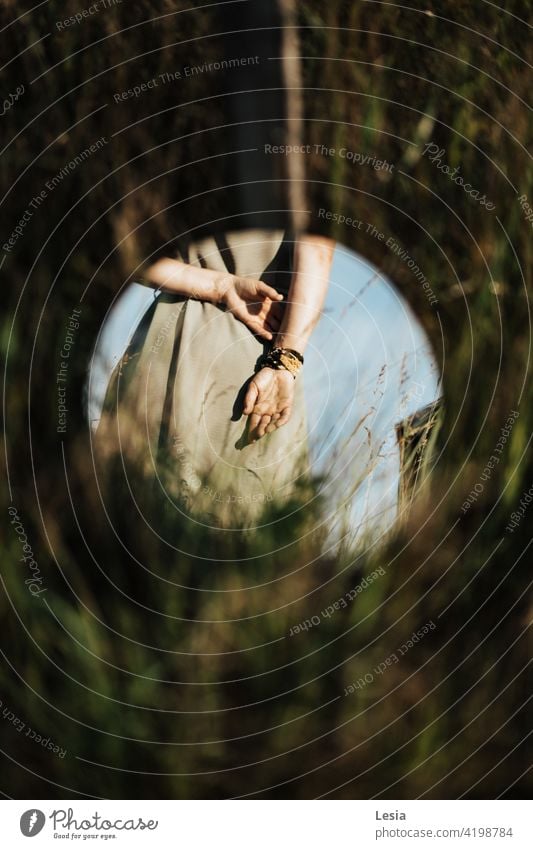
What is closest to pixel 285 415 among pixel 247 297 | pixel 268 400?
pixel 268 400

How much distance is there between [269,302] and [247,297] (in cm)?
2

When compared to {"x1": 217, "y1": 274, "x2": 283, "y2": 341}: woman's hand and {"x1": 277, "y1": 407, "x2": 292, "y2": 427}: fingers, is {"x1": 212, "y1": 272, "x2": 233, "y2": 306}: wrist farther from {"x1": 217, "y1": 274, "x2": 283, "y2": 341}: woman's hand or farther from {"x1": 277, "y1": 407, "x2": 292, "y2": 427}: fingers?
{"x1": 277, "y1": 407, "x2": 292, "y2": 427}: fingers

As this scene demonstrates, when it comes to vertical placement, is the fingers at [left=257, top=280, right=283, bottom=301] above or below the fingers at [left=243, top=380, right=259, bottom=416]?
above

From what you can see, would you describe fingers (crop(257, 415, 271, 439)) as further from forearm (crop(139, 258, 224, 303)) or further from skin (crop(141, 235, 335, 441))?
forearm (crop(139, 258, 224, 303))

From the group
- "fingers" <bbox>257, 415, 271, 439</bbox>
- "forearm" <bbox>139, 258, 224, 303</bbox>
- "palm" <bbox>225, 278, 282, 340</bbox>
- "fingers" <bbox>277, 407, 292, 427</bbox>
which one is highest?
"forearm" <bbox>139, 258, 224, 303</bbox>

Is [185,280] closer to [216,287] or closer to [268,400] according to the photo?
[216,287]

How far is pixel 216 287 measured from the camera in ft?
2.97

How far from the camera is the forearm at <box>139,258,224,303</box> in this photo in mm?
901

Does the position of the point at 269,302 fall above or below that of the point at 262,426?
above

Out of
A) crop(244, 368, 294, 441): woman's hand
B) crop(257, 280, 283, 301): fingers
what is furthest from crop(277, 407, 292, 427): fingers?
crop(257, 280, 283, 301): fingers

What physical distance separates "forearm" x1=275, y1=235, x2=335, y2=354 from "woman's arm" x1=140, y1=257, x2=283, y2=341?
0.06 ft
